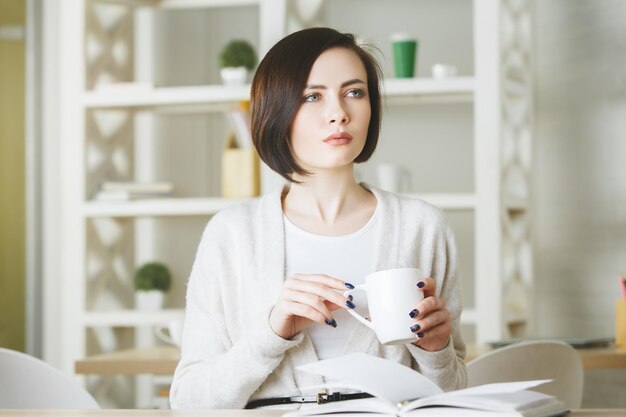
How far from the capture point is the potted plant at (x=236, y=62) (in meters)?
3.43

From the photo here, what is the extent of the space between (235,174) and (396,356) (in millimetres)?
2048

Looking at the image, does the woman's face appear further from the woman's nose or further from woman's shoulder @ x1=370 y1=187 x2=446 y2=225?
woman's shoulder @ x1=370 y1=187 x2=446 y2=225

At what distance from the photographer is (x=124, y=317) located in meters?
3.48

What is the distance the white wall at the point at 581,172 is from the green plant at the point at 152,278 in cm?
147

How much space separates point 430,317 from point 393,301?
0.25 feet

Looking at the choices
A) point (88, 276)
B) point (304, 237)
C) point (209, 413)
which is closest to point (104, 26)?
point (88, 276)

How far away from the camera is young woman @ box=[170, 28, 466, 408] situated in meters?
1.40

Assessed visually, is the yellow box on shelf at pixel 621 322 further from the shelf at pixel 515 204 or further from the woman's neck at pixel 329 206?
the woman's neck at pixel 329 206

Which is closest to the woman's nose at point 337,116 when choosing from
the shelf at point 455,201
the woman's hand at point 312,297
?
the woman's hand at point 312,297

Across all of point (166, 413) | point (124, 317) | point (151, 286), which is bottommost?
point (124, 317)

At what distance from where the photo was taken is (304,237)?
4.90 ft

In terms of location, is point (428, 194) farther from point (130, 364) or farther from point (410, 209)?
point (410, 209)

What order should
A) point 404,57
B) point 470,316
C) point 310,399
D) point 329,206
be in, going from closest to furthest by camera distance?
point 310,399, point 329,206, point 470,316, point 404,57

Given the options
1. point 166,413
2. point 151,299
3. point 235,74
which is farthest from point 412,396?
point 151,299
